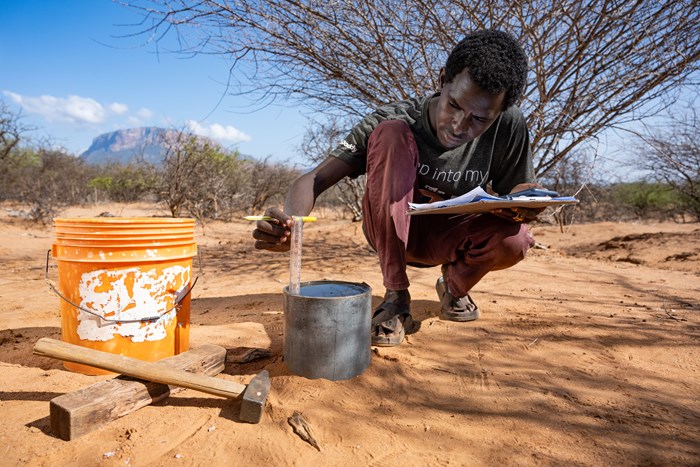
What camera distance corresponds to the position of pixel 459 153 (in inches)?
86.4

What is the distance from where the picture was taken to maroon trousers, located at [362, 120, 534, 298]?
6.32 feet

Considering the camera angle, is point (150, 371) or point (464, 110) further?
point (464, 110)

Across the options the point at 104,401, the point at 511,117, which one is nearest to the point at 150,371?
the point at 104,401

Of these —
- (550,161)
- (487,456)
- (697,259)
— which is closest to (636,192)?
(697,259)

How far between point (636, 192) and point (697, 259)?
450 inches

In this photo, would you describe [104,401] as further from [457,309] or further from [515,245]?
[515,245]

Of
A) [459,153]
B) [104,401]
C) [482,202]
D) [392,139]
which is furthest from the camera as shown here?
[459,153]

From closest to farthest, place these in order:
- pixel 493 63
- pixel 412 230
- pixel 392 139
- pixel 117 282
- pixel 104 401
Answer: pixel 104 401 → pixel 117 282 → pixel 493 63 → pixel 392 139 → pixel 412 230

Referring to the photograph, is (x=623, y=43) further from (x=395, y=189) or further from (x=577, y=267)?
(x=395, y=189)

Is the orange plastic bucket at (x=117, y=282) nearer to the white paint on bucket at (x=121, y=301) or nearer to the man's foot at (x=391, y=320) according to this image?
the white paint on bucket at (x=121, y=301)

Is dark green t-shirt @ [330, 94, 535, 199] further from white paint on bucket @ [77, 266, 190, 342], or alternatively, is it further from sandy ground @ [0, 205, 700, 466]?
white paint on bucket @ [77, 266, 190, 342]

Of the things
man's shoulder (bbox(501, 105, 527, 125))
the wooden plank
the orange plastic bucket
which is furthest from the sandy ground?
man's shoulder (bbox(501, 105, 527, 125))

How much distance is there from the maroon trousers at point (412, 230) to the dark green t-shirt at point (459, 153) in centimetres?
14

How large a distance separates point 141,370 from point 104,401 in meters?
0.13
